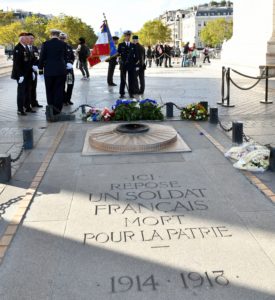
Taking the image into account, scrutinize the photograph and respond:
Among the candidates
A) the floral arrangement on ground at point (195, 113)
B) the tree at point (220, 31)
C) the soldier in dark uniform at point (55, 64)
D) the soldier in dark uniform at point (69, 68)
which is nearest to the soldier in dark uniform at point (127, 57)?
the soldier in dark uniform at point (69, 68)

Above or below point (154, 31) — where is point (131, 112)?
below

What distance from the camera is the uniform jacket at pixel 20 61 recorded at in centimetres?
1013

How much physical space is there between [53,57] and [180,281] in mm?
7904

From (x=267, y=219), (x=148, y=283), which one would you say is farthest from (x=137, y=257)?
(x=267, y=219)

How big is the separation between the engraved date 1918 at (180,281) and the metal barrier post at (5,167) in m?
2.75

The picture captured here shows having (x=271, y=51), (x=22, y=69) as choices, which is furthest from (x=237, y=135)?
(x=271, y=51)

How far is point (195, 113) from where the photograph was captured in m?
9.39

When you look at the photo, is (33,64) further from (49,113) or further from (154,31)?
(154,31)

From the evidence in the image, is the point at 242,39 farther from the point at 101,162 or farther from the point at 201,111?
the point at 101,162

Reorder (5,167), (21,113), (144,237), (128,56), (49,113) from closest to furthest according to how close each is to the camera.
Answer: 1. (144,237)
2. (5,167)
3. (49,113)
4. (21,113)
5. (128,56)

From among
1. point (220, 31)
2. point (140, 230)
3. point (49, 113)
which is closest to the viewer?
point (140, 230)

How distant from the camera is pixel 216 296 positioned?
9.78 ft

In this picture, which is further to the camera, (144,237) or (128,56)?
(128,56)

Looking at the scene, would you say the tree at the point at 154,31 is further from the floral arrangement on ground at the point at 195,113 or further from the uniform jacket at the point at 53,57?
the floral arrangement on ground at the point at 195,113
